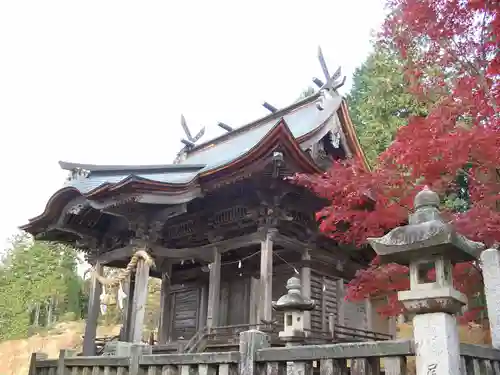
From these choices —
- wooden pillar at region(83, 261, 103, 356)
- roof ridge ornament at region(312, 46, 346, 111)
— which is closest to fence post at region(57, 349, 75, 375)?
wooden pillar at region(83, 261, 103, 356)

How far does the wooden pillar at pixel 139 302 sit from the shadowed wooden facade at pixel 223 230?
2 cm

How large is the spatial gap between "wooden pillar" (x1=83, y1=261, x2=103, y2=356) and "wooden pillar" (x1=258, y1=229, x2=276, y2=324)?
4.75 m

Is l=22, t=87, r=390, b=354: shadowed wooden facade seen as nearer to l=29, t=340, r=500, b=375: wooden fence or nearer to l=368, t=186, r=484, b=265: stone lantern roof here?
l=29, t=340, r=500, b=375: wooden fence

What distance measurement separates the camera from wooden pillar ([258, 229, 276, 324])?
401 inches

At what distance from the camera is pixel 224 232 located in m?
11.8

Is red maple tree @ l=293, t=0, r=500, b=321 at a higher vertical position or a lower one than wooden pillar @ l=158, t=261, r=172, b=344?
higher

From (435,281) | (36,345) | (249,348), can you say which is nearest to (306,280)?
(249,348)

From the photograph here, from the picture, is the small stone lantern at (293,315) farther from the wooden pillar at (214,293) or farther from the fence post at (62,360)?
the wooden pillar at (214,293)

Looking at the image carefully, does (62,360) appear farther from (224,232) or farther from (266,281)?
(224,232)

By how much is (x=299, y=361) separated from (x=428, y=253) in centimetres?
157

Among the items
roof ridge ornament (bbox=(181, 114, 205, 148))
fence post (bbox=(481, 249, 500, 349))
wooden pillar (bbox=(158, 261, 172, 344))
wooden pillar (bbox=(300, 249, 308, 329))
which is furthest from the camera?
roof ridge ornament (bbox=(181, 114, 205, 148))

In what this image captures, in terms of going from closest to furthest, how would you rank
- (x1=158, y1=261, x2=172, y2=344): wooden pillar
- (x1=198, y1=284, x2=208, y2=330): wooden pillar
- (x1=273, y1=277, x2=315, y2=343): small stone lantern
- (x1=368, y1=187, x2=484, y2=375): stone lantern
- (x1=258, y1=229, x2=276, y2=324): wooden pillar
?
1. (x1=368, y1=187, x2=484, y2=375): stone lantern
2. (x1=273, y1=277, x2=315, y2=343): small stone lantern
3. (x1=258, y1=229, x2=276, y2=324): wooden pillar
4. (x1=198, y1=284, x2=208, y2=330): wooden pillar
5. (x1=158, y1=261, x2=172, y2=344): wooden pillar

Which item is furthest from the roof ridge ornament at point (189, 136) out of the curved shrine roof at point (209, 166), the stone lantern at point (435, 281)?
the stone lantern at point (435, 281)

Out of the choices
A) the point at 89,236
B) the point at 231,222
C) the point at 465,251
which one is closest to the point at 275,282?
the point at 231,222
